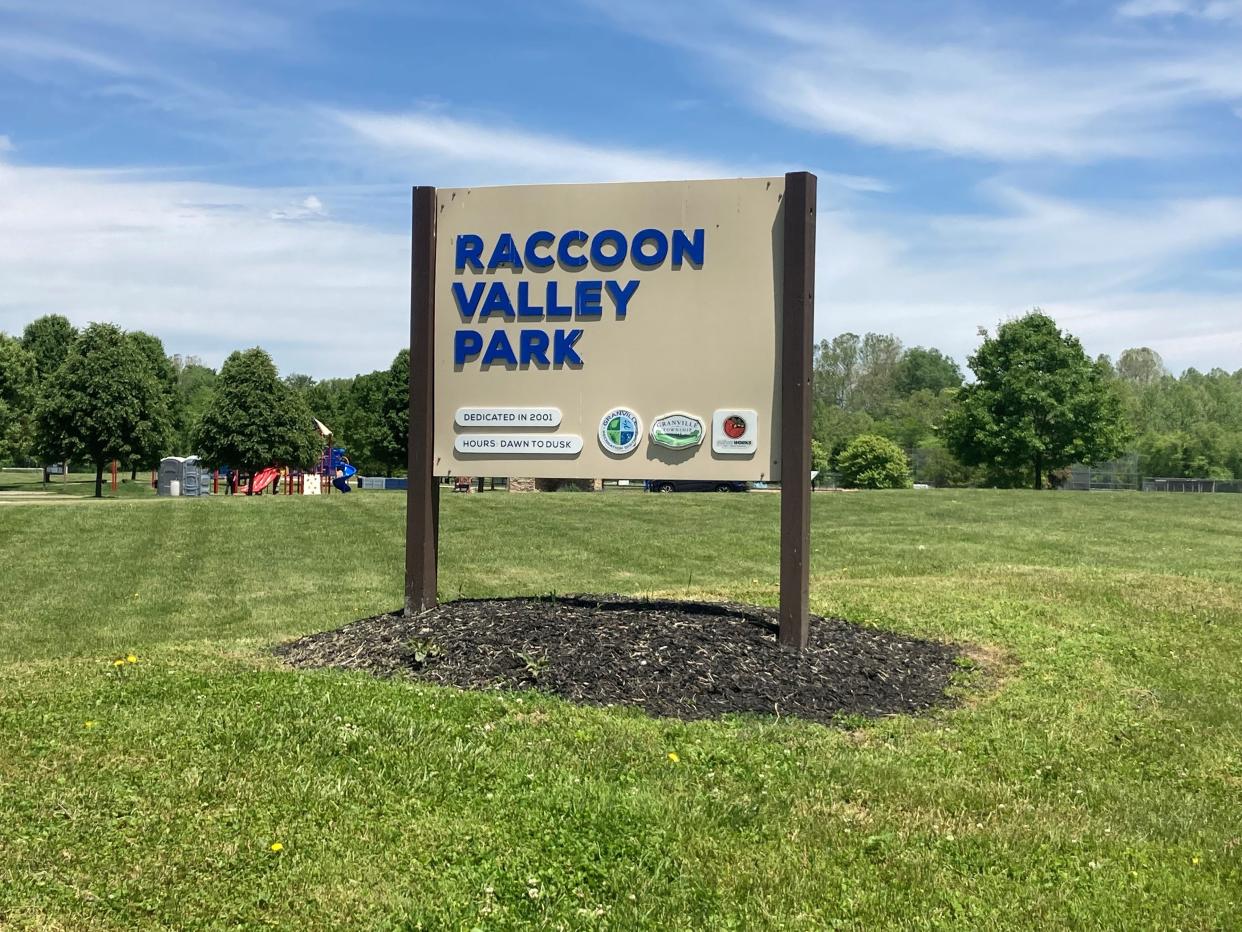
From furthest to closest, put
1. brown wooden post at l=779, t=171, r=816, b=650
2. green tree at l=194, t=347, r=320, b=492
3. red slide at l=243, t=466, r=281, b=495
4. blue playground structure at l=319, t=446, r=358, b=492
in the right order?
blue playground structure at l=319, t=446, r=358, b=492
red slide at l=243, t=466, r=281, b=495
green tree at l=194, t=347, r=320, b=492
brown wooden post at l=779, t=171, r=816, b=650

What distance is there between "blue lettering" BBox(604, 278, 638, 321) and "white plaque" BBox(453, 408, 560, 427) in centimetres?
→ 92

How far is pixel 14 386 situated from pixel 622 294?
51.3 m

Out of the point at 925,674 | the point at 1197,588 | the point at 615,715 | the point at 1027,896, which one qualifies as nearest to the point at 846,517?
the point at 1197,588

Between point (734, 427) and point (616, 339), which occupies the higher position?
point (616, 339)

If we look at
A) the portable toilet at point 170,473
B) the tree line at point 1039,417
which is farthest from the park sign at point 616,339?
the portable toilet at point 170,473

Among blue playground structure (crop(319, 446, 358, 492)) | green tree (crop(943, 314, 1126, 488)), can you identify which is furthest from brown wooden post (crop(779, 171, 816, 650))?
blue playground structure (crop(319, 446, 358, 492))

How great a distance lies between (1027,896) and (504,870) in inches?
79.6

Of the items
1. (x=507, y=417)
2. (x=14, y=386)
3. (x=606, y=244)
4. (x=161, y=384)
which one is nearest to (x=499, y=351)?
(x=507, y=417)

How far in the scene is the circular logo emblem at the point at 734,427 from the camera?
8219 millimetres

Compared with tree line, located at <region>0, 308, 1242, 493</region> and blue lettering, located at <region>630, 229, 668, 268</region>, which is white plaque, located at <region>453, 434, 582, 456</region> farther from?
tree line, located at <region>0, 308, 1242, 493</region>

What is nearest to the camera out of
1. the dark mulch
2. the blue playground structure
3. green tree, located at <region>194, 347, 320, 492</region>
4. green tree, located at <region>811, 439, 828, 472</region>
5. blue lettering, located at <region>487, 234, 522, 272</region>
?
the dark mulch

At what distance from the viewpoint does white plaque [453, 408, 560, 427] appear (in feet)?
28.3

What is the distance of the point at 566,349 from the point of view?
8.58 metres

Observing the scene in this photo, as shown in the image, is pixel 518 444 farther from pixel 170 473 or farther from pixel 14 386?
pixel 14 386
